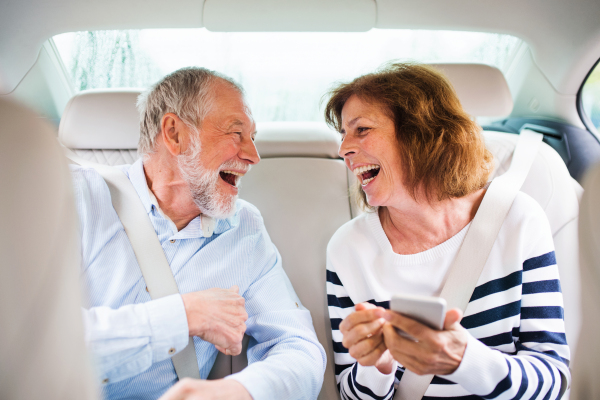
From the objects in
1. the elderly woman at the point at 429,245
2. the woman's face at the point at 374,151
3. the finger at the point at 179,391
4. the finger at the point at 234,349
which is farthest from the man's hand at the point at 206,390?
the woman's face at the point at 374,151

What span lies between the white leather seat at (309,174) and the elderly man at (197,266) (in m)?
0.15

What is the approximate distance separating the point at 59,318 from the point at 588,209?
0.81 metres

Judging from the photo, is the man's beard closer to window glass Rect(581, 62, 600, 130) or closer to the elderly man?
the elderly man

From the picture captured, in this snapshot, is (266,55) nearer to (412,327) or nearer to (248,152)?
(248,152)

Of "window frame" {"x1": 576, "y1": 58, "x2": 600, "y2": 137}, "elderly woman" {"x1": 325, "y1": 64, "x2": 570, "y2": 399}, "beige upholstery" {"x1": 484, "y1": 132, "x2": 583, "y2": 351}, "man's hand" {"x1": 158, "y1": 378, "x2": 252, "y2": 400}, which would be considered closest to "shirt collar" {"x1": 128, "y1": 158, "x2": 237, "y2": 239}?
"elderly woman" {"x1": 325, "y1": 64, "x2": 570, "y2": 399}

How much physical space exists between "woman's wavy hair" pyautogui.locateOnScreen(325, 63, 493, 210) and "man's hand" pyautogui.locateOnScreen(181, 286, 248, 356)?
0.64 m

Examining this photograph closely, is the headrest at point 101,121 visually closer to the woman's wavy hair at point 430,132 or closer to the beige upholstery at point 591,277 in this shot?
the woman's wavy hair at point 430,132

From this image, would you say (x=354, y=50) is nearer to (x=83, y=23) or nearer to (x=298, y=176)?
(x=298, y=176)

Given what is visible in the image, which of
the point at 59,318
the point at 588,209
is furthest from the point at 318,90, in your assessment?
the point at 59,318

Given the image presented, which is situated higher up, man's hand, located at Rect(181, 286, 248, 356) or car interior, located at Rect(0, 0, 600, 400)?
car interior, located at Rect(0, 0, 600, 400)

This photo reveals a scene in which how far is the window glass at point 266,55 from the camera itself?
6.51ft

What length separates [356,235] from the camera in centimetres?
137

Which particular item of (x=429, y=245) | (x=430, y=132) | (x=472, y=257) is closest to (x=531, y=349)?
(x=472, y=257)

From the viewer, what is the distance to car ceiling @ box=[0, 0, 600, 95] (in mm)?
1684
